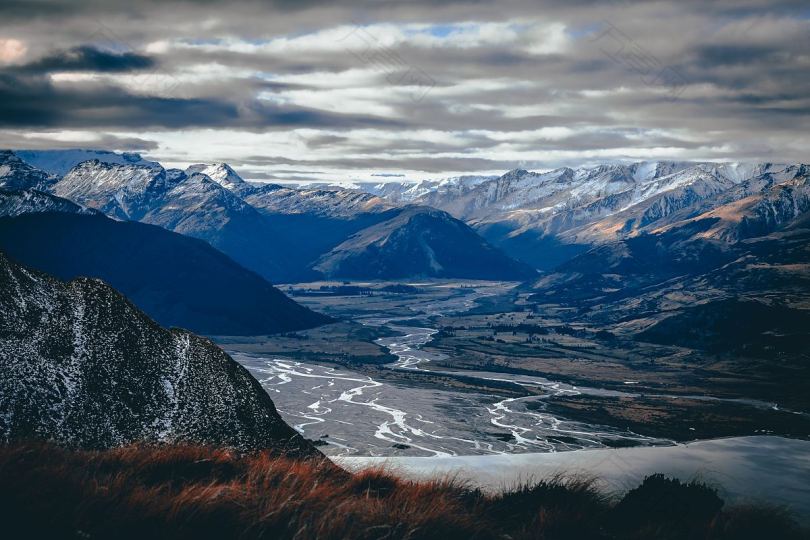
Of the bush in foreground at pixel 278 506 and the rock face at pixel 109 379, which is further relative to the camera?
the rock face at pixel 109 379

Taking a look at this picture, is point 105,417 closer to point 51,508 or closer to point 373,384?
point 51,508

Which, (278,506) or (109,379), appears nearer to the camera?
(278,506)

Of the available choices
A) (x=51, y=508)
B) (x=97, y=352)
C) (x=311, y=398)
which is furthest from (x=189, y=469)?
(x=311, y=398)

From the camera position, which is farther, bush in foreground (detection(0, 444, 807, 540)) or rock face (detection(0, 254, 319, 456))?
rock face (detection(0, 254, 319, 456))
